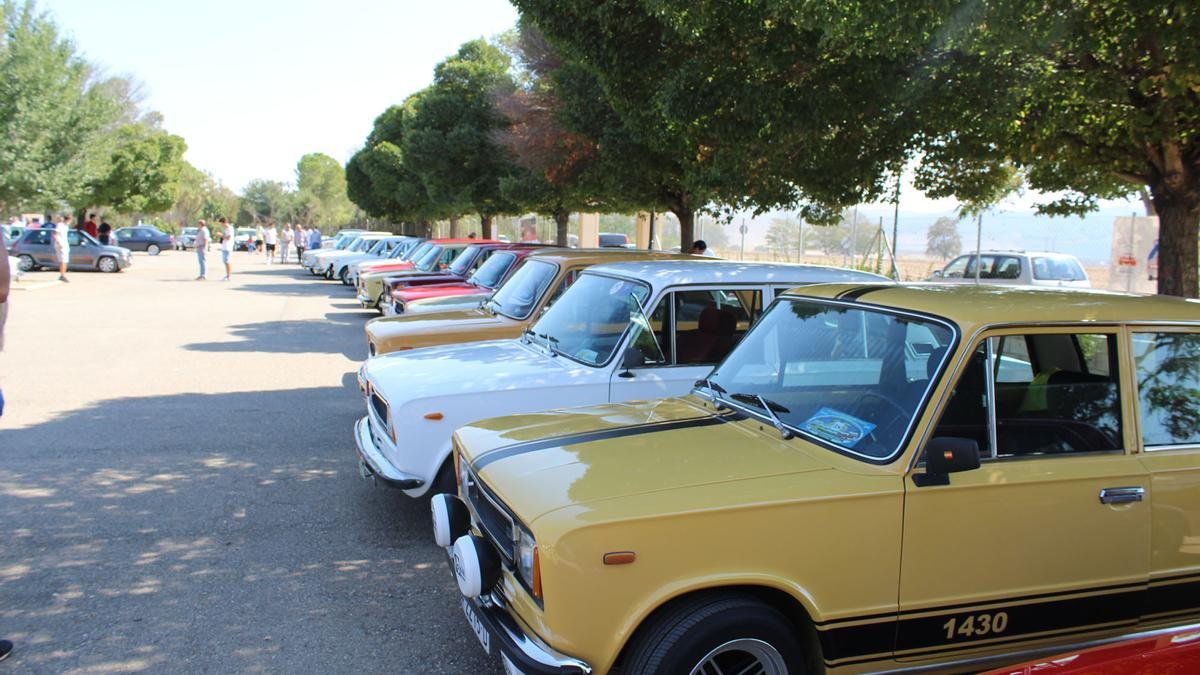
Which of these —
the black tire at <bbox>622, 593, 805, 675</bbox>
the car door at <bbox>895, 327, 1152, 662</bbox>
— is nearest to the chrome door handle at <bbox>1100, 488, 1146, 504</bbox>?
the car door at <bbox>895, 327, 1152, 662</bbox>

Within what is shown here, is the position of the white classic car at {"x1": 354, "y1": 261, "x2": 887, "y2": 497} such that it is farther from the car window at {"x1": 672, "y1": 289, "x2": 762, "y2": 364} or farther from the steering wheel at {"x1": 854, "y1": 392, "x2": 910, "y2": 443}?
the steering wheel at {"x1": 854, "y1": 392, "x2": 910, "y2": 443}

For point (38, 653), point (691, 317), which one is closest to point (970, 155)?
point (691, 317)

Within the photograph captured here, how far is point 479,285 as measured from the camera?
36.5 ft

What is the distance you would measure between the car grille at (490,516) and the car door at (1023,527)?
1.47 m

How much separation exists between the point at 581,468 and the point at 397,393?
7.16 feet

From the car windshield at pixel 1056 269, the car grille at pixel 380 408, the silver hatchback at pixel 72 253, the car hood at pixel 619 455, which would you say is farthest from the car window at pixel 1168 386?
the silver hatchback at pixel 72 253

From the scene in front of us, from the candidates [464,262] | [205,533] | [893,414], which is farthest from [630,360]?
[464,262]

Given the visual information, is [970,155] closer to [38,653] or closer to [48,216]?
[38,653]

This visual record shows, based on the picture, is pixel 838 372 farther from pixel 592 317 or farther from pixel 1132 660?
pixel 592 317

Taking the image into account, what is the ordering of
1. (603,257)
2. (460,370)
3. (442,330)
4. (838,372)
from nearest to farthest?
(838,372), (460,370), (442,330), (603,257)

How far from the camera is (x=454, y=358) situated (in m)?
5.92

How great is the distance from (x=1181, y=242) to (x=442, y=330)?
21.5 ft

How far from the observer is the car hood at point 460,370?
5129mm

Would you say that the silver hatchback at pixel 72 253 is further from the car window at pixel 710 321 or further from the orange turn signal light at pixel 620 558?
the orange turn signal light at pixel 620 558
